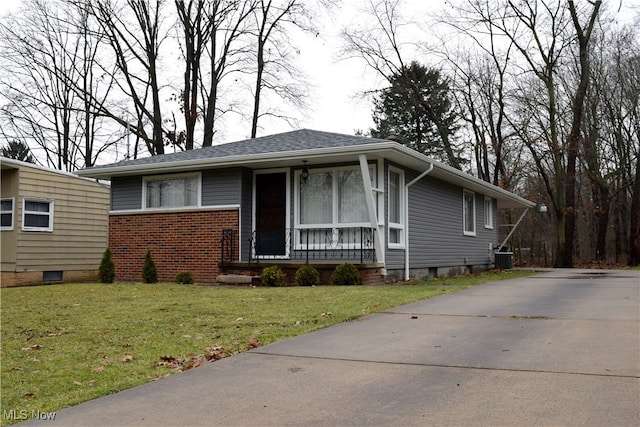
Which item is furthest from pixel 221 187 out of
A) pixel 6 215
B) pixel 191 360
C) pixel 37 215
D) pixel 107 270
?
pixel 191 360

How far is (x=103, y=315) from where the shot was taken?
8141mm

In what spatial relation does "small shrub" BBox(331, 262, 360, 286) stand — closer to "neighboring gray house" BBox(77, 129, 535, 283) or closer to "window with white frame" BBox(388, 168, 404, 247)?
"neighboring gray house" BBox(77, 129, 535, 283)

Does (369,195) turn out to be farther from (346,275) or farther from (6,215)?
(6,215)

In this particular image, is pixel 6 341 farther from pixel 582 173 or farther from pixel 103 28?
pixel 582 173

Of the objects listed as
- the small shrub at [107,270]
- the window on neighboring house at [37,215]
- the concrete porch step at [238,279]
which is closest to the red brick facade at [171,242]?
the small shrub at [107,270]

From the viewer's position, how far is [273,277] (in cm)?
1316

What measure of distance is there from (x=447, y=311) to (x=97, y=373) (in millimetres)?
4988

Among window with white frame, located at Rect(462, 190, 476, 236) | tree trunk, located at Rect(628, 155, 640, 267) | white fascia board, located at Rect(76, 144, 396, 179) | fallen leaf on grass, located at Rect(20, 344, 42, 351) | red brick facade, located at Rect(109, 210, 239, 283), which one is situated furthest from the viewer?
tree trunk, located at Rect(628, 155, 640, 267)

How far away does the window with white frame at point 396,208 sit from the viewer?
13942mm

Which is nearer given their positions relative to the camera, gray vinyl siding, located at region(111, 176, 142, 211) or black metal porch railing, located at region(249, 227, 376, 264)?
black metal porch railing, located at region(249, 227, 376, 264)

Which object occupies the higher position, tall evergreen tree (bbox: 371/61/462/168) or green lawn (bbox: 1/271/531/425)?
tall evergreen tree (bbox: 371/61/462/168)

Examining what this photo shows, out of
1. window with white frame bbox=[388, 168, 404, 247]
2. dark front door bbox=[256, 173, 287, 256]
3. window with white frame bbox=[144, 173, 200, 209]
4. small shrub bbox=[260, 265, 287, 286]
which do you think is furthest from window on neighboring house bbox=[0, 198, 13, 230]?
window with white frame bbox=[388, 168, 404, 247]

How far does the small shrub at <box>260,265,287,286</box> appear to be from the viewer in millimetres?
13164

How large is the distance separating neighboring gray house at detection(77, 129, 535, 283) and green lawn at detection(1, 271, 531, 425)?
2.48 m
